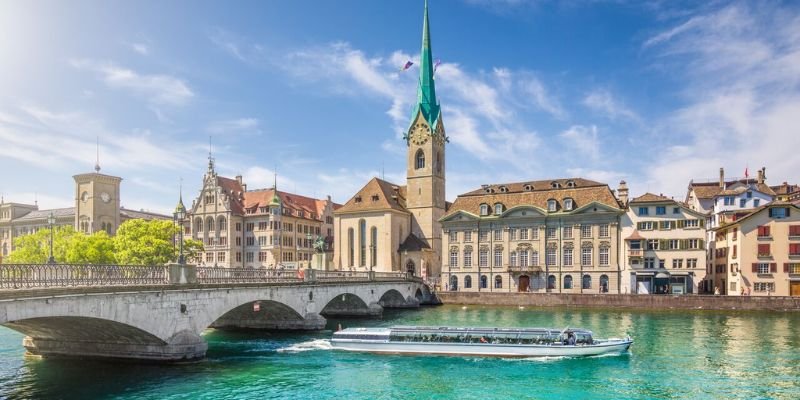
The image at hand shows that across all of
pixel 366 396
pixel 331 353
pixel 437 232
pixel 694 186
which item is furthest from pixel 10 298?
pixel 694 186

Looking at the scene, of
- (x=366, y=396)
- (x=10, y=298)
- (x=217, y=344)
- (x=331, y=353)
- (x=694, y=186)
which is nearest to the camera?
(x=10, y=298)

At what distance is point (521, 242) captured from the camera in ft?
285

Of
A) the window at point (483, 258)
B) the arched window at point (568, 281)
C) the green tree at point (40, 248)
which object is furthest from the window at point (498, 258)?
the green tree at point (40, 248)

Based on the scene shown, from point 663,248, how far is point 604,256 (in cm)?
720

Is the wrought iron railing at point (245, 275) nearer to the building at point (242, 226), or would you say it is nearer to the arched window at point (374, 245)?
the arched window at point (374, 245)

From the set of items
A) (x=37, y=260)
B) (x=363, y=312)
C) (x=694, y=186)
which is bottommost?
(x=363, y=312)

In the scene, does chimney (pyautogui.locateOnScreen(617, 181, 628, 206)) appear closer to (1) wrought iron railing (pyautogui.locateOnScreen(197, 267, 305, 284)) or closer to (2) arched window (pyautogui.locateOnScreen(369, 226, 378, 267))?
(2) arched window (pyautogui.locateOnScreen(369, 226, 378, 267))

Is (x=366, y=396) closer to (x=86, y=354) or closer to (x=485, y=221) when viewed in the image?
(x=86, y=354)

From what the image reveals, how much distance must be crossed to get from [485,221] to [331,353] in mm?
51829

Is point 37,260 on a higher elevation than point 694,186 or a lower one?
lower

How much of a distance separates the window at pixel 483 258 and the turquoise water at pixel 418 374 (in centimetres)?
4172

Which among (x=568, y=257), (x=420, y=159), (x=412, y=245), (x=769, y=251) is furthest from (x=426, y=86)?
(x=769, y=251)

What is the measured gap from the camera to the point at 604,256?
267ft

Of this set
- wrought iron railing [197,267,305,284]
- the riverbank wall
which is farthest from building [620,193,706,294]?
wrought iron railing [197,267,305,284]
